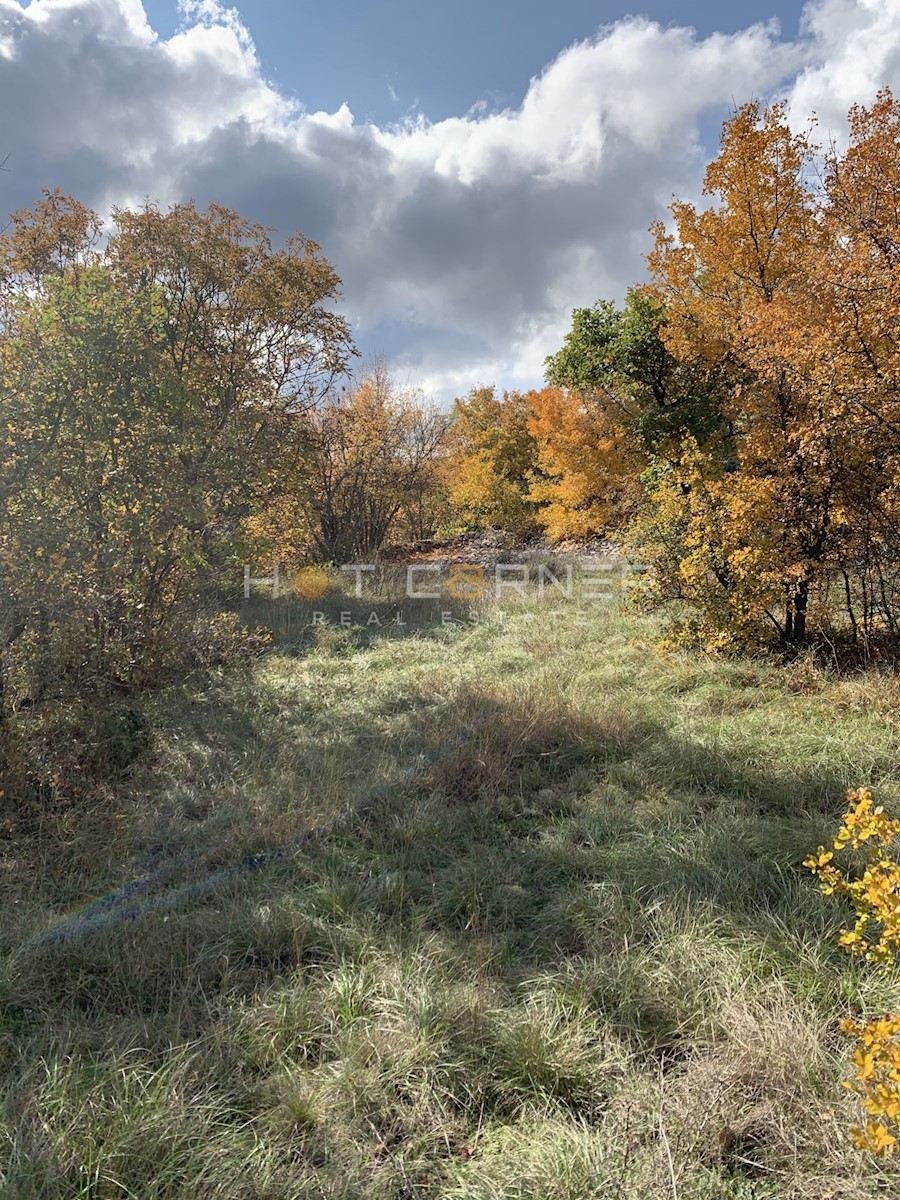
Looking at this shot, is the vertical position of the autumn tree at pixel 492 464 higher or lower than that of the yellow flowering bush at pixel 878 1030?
higher

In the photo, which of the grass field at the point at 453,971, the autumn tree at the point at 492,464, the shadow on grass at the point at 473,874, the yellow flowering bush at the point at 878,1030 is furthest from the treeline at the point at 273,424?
the autumn tree at the point at 492,464

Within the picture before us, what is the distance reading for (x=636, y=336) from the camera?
33.0 ft

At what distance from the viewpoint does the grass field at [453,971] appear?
4.87 ft

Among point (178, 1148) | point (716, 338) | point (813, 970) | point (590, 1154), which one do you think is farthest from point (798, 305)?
point (178, 1148)

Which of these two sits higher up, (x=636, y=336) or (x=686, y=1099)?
(x=636, y=336)

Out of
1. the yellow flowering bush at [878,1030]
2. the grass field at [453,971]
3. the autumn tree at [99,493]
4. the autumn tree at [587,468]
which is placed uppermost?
the autumn tree at [587,468]

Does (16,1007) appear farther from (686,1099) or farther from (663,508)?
(663,508)

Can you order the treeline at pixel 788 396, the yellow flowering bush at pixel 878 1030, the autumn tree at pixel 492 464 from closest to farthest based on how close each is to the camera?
1. the yellow flowering bush at pixel 878 1030
2. the treeline at pixel 788 396
3. the autumn tree at pixel 492 464

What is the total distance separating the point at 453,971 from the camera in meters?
2.13

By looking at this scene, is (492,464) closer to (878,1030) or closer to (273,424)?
(273,424)

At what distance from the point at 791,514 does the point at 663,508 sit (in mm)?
1192

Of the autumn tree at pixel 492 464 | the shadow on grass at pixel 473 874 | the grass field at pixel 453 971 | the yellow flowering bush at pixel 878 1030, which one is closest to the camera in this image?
the yellow flowering bush at pixel 878 1030

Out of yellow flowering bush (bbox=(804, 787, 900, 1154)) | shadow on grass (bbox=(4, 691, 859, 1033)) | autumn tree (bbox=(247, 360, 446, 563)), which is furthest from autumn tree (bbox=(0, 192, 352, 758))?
autumn tree (bbox=(247, 360, 446, 563))

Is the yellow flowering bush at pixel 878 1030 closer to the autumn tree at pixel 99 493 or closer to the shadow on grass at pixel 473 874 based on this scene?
the shadow on grass at pixel 473 874
